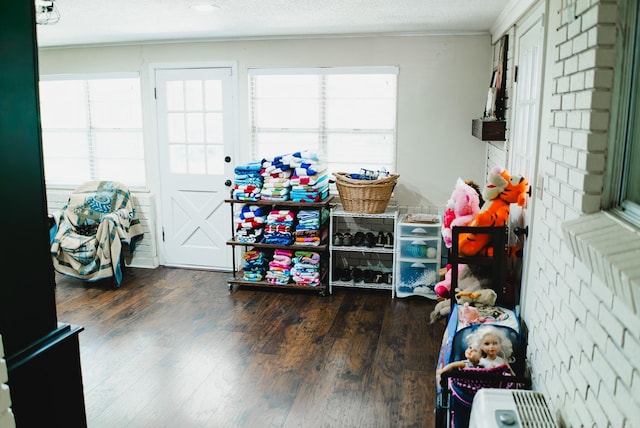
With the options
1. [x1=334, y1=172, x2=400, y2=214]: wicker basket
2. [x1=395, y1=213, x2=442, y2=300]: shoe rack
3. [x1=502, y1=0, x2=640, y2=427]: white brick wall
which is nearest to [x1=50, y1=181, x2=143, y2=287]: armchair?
[x1=334, y1=172, x2=400, y2=214]: wicker basket

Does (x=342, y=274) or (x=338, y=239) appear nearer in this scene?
(x=338, y=239)

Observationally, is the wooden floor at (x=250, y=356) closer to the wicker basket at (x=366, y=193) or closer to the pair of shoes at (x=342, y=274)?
the pair of shoes at (x=342, y=274)

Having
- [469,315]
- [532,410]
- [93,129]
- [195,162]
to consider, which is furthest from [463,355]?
[93,129]

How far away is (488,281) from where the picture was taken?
327 centimetres

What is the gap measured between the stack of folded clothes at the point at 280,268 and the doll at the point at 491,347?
2369 mm

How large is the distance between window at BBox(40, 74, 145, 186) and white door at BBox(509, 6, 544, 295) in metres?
3.68

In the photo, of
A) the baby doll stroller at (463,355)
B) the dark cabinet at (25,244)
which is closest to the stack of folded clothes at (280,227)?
the baby doll stroller at (463,355)

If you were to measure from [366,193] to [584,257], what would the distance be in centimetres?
306

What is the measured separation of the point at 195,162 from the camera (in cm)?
531

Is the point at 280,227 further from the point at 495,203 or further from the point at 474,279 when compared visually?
the point at 495,203

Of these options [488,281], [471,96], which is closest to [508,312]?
[488,281]

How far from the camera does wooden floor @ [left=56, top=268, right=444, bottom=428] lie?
2.84 m

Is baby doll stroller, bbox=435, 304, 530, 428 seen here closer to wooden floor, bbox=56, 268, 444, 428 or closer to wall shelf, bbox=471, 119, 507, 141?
wooden floor, bbox=56, 268, 444, 428

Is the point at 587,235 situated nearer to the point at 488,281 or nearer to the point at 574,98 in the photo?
the point at 574,98
